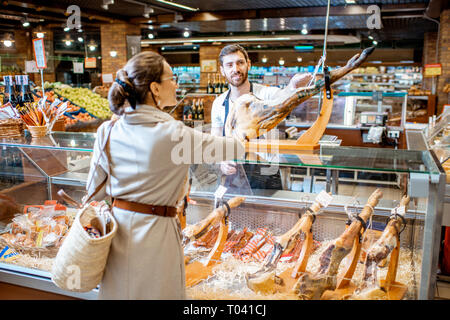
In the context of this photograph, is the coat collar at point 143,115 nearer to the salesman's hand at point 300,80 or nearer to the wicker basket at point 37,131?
the salesman's hand at point 300,80

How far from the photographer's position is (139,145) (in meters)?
1.45

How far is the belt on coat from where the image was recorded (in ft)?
4.97

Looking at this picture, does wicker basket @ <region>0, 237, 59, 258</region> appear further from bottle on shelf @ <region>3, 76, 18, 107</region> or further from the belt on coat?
bottle on shelf @ <region>3, 76, 18, 107</region>

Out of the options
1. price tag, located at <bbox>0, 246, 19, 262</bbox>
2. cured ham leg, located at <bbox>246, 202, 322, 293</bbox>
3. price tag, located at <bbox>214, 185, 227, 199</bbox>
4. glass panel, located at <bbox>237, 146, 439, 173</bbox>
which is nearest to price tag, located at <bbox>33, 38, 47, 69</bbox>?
price tag, located at <bbox>0, 246, 19, 262</bbox>

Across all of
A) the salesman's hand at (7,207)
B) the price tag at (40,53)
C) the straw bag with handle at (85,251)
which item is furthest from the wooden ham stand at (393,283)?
the price tag at (40,53)

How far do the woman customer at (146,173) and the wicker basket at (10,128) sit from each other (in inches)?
58.6

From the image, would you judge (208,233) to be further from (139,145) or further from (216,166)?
(139,145)

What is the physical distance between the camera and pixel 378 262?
185 cm

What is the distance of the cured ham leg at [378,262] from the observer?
1763 millimetres

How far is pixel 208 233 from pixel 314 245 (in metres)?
0.60

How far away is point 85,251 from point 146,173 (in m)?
0.38

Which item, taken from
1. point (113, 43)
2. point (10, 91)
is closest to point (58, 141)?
point (10, 91)

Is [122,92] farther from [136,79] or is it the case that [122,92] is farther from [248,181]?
[248,181]
